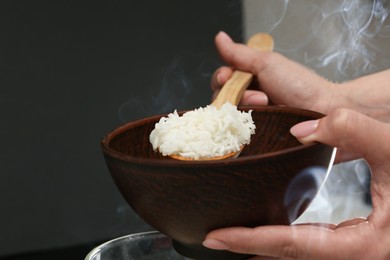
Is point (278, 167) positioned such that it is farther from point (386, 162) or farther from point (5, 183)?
point (5, 183)

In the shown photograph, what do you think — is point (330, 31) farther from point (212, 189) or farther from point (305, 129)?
point (212, 189)

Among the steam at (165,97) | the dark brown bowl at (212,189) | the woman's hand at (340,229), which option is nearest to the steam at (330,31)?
the steam at (165,97)

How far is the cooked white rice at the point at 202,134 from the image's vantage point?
0.72 meters

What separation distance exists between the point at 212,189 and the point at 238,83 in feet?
1.69

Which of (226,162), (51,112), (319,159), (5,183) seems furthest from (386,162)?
(5,183)

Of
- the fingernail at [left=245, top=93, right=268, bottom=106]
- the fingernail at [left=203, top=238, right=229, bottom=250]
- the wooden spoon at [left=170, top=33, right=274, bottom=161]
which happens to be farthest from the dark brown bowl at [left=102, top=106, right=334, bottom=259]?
the fingernail at [left=245, top=93, right=268, bottom=106]

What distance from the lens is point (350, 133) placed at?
66 centimetres

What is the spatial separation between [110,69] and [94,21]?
0.16 meters

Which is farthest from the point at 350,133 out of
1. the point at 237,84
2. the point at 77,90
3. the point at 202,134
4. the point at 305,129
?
the point at 77,90

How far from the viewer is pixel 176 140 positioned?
2.38 feet

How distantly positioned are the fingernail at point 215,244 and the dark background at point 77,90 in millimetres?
1083

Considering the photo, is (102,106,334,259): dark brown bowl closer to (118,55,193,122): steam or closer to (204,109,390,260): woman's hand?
(204,109,390,260): woman's hand

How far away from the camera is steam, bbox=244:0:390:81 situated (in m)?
1.62

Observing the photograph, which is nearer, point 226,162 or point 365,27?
point 226,162
